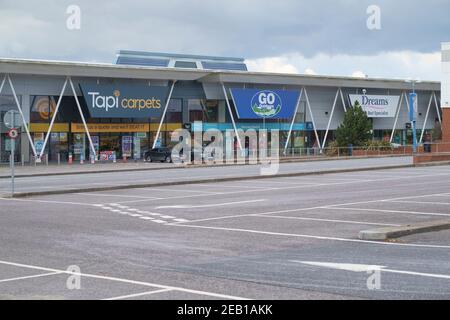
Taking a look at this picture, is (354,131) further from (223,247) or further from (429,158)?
(223,247)

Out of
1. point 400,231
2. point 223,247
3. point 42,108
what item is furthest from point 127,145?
point 223,247

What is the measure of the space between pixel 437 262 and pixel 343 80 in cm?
6505

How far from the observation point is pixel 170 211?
62.6ft

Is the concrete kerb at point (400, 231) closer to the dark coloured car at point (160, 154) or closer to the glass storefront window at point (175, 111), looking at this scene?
the dark coloured car at point (160, 154)

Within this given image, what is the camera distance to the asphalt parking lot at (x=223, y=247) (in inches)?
342

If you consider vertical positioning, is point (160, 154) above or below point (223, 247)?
above

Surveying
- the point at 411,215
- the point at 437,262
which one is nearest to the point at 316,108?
the point at 411,215

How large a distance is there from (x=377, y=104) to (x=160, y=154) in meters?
30.6

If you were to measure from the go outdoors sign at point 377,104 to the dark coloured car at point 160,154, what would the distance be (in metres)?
25.7

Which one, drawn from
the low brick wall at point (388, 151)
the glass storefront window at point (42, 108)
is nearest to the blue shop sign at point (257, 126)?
the low brick wall at point (388, 151)

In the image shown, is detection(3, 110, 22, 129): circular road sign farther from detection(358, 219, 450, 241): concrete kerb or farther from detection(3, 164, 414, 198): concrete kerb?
detection(358, 219, 450, 241): concrete kerb

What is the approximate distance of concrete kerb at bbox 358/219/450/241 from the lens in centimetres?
1302

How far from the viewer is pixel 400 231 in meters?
13.4

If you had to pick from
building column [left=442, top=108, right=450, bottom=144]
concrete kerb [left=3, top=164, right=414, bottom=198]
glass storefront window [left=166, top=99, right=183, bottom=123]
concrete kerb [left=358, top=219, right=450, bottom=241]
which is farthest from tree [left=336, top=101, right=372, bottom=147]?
concrete kerb [left=358, top=219, right=450, bottom=241]
